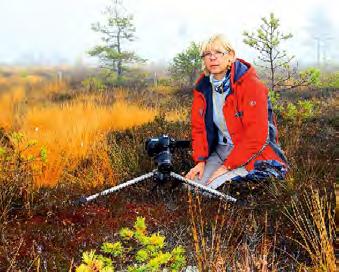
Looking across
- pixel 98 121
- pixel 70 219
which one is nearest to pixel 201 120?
pixel 70 219

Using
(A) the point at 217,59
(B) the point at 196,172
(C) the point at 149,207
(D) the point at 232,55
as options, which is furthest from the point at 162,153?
(D) the point at 232,55

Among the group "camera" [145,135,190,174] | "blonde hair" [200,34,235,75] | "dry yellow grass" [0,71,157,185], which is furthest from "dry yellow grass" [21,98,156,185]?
"blonde hair" [200,34,235,75]

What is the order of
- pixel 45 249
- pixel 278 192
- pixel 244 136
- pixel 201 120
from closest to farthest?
pixel 45 249 < pixel 278 192 < pixel 244 136 < pixel 201 120

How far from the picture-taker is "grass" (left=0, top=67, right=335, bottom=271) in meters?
4.01

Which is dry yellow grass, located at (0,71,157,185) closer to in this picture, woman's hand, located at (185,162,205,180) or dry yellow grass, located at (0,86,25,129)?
dry yellow grass, located at (0,86,25,129)

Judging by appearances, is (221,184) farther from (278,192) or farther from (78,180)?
(78,180)

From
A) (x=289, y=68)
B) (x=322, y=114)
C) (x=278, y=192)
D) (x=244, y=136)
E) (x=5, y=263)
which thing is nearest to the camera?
(x=5, y=263)

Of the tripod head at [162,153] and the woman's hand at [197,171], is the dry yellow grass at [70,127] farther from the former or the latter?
the woman's hand at [197,171]

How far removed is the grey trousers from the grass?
14 cm

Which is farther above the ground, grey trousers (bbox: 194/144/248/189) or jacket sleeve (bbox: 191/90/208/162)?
jacket sleeve (bbox: 191/90/208/162)

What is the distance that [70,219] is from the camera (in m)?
5.15

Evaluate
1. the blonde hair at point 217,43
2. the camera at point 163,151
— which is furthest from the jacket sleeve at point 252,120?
the camera at point 163,151

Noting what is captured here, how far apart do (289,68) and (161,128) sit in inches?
114

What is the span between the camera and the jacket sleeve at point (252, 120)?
5.58 m
